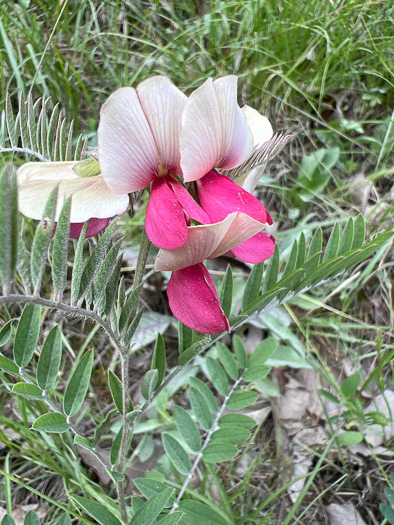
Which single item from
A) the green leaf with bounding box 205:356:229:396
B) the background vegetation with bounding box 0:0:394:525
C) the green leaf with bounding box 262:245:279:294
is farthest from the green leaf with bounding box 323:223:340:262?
the green leaf with bounding box 205:356:229:396

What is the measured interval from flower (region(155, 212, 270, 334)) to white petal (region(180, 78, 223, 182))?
3.5 inches

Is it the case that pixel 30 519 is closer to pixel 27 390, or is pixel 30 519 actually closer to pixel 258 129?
pixel 27 390

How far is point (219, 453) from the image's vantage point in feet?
3.16

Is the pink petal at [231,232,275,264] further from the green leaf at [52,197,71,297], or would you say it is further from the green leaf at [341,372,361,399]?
the green leaf at [341,372,361,399]

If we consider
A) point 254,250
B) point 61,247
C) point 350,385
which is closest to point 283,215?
point 350,385

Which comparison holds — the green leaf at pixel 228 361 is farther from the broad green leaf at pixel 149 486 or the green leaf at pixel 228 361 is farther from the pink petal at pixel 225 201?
the pink petal at pixel 225 201

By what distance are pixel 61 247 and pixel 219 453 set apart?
0.59 metres

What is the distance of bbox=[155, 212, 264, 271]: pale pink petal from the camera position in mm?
600

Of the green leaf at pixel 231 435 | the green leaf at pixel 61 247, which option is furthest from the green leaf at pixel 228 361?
the green leaf at pixel 61 247

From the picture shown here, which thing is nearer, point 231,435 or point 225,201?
point 225,201

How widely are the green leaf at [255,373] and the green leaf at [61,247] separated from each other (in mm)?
564

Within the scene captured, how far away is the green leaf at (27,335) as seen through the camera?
2.27 ft

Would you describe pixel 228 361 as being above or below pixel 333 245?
below

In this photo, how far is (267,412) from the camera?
4.46ft
